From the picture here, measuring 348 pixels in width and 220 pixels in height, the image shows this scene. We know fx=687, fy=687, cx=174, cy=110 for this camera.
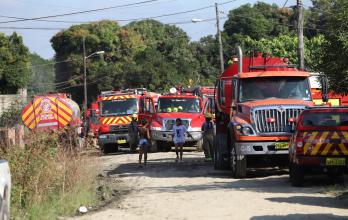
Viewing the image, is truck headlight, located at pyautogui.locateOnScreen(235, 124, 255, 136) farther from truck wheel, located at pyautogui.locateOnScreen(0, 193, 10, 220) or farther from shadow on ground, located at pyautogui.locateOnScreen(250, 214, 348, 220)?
truck wheel, located at pyautogui.locateOnScreen(0, 193, 10, 220)

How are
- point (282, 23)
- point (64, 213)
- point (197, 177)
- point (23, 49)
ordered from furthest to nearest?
point (282, 23), point (23, 49), point (197, 177), point (64, 213)

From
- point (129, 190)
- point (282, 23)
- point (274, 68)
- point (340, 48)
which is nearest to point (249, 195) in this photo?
point (129, 190)

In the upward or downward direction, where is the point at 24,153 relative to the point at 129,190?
upward

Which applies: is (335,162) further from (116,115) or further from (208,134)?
(116,115)

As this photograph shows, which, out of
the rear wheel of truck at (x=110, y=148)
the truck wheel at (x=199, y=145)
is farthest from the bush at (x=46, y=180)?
the rear wheel of truck at (x=110, y=148)

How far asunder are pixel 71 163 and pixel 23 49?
4407cm

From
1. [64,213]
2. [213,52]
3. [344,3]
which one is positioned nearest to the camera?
[64,213]

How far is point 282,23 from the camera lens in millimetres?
68938

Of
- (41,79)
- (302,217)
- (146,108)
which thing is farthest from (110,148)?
(41,79)

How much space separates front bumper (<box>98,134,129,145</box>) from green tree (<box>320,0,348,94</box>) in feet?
47.5

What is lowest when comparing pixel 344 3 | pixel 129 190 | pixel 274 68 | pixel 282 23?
pixel 129 190

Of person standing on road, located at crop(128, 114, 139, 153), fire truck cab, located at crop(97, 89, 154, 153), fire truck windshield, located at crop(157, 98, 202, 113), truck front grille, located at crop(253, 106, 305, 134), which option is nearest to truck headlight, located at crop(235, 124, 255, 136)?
truck front grille, located at crop(253, 106, 305, 134)

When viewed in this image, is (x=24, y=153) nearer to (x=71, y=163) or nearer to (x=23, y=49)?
(x=71, y=163)

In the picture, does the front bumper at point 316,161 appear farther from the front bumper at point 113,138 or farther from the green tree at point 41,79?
the green tree at point 41,79
